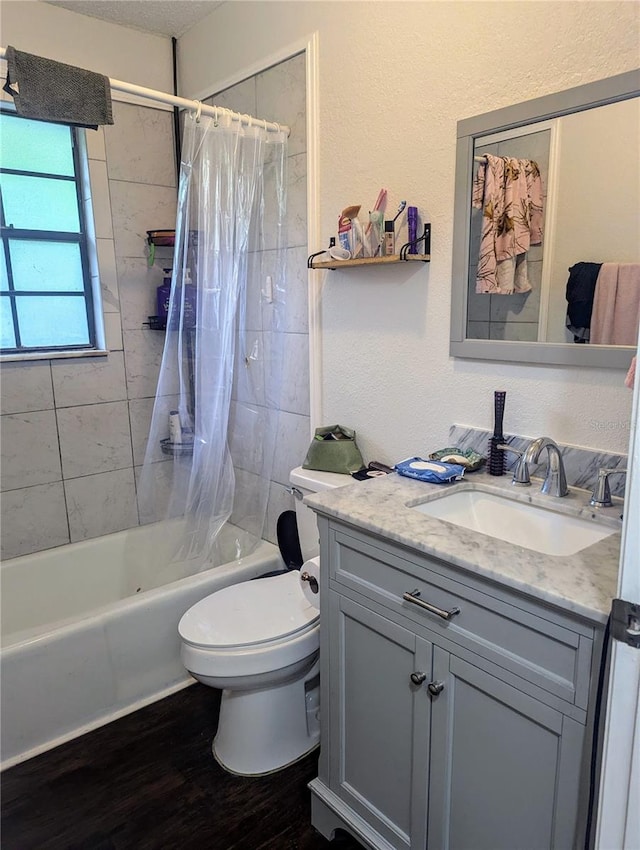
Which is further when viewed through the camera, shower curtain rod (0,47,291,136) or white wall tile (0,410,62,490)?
white wall tile (0,410,62,490)

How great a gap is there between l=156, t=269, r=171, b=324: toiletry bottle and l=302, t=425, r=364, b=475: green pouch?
3.70 ft

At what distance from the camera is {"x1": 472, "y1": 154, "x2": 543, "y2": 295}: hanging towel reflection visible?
1.47m

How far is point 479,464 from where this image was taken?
1.62 meters

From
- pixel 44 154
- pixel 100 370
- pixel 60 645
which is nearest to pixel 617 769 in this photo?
pixel 60 645

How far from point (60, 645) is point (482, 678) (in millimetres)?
1444

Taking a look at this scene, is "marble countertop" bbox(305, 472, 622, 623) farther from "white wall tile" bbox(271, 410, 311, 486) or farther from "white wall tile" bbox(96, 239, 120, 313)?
"white wall tile" bbox(96, 239, 120, 313)

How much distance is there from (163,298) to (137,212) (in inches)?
15.9

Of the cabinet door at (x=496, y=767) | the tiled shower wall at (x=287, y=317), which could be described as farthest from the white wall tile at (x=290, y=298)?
the cabinet door at (x=496, y=767)

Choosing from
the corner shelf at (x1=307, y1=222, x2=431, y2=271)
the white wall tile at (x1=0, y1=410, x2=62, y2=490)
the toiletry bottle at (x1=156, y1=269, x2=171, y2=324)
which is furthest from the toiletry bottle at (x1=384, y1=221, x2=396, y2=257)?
the white wall tile at (x1=0, y1=410, x2=62, y2=490)

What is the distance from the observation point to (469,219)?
5.23 ft

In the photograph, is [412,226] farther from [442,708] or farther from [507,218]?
[442,708]

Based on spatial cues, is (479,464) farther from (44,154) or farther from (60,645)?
(44,154)

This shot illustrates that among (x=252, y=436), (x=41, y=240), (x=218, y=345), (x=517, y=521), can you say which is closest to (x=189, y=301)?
Result: (x=218, y=345)

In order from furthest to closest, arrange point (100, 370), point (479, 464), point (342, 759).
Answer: point (100, 370), point (479, 464), point (342, 759)
